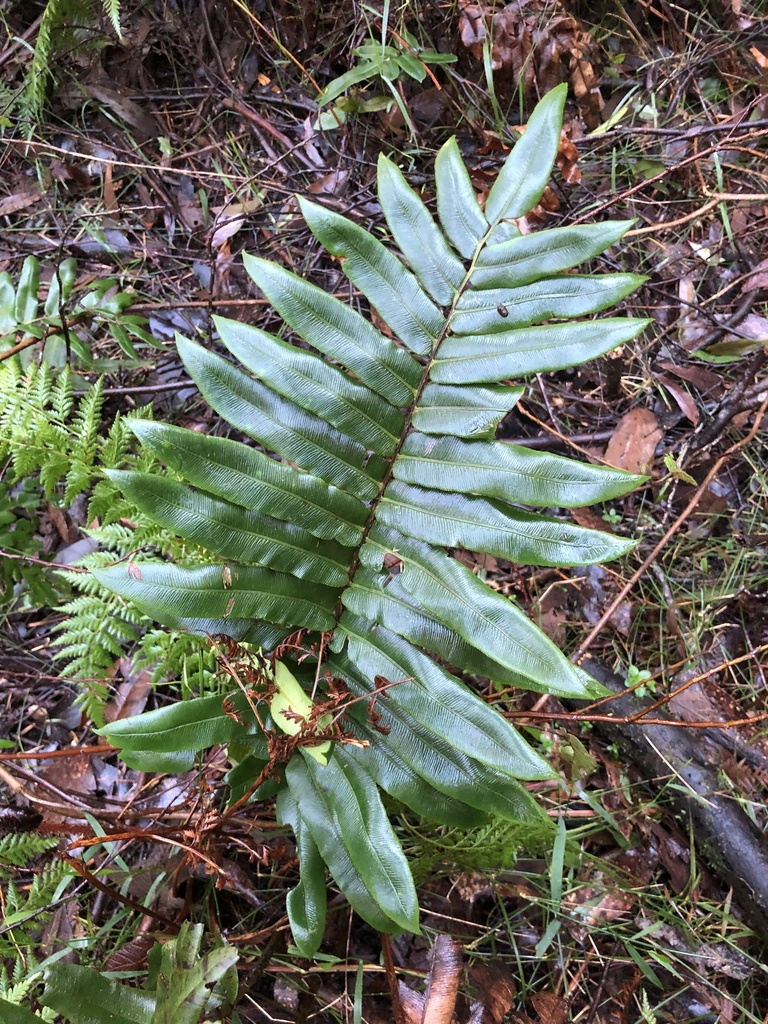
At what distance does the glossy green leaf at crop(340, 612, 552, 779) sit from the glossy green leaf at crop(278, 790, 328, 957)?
0.34 metres

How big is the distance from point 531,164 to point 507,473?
0.73 m

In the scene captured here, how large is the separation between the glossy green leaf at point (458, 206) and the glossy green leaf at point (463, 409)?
1.08ft

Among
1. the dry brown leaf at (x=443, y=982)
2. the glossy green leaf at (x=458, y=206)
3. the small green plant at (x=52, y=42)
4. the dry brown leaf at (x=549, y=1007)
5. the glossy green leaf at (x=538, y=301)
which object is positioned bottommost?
the dry brown leaf at (x=549, y=1007)

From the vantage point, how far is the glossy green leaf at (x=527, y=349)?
4.41 ft

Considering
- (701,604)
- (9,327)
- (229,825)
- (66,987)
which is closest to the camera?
(66,987)

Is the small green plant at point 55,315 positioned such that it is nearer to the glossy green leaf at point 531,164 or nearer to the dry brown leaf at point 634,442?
the glossy green leaf at point 531,164

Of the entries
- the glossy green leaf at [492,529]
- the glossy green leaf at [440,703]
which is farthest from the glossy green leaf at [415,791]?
the glossy green leaf at [492,529]

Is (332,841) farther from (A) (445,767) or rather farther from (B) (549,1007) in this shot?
(B) (549,1007)

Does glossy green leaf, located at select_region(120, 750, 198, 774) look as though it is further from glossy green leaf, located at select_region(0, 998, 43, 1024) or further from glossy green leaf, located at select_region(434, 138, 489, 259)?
glossy green leaf, located at select_region(434, 138, 489, 259)

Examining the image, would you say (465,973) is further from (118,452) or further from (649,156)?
(649,156)

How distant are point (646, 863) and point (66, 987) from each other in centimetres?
163

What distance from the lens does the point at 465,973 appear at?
1.80 meters

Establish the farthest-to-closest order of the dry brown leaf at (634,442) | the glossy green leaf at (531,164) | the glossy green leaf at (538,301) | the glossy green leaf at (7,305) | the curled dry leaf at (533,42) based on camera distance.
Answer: the curled dry leaf at (533,42) → the dry brown leaf at (634,442) → the glossy green leaf at (7,305) → the glossy green leaf at (531,164) → the glossy green leaf at (538,301)

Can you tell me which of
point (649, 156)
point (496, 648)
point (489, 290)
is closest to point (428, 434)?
point (489, 290)
